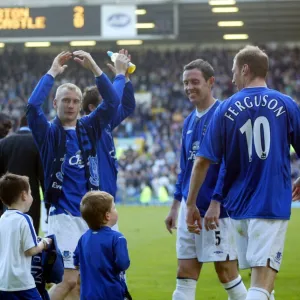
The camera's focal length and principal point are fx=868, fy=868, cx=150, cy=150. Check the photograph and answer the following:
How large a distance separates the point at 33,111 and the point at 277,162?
2258mm

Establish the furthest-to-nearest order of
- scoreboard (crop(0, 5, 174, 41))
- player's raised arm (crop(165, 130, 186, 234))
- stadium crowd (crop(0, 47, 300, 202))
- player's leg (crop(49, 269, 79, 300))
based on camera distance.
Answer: stadium crowd (crop(0, 47, 300, 202)), scoreboard (crop(0, 5, 174, 41)), player's raised arm (crop(165, 130, 186, 234)), player's leg (crop(49, 269, 79, 300))

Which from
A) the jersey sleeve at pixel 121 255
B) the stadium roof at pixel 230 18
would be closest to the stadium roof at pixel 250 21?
the stadium roof at pixel 230 18

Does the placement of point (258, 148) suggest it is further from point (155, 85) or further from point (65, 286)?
point (155, 85)

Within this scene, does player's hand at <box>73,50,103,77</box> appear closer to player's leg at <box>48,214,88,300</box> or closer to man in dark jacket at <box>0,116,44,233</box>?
player's leg at <box>48,214,88,300</box>

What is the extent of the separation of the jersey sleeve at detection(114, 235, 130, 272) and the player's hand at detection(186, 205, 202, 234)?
1.72 feet

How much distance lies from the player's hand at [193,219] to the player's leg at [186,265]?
1.44ft

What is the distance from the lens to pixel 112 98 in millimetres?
7305

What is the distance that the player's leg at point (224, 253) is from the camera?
22.9 ft

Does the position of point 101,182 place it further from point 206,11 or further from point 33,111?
point 206,11

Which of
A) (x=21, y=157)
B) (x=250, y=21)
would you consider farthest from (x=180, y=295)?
(x=250, y=21)

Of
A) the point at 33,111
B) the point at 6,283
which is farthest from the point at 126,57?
the point at 6,283

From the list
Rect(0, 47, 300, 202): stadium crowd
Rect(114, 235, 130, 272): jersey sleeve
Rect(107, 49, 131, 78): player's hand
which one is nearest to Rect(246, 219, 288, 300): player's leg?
Rect(114, 235, 130, 272): jersey sleeve

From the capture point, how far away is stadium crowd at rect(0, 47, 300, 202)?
129 ft

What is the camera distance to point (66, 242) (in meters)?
7.00
